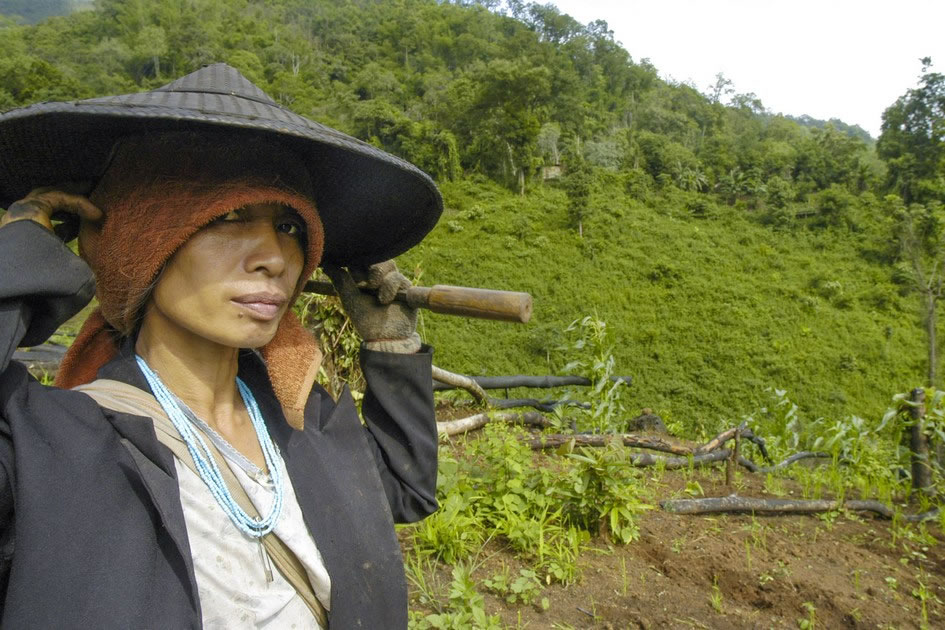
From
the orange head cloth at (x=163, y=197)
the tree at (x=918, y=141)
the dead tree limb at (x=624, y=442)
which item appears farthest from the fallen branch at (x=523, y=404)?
the tree at (x=918, y=141)

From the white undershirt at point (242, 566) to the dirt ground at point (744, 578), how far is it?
4.59 ft

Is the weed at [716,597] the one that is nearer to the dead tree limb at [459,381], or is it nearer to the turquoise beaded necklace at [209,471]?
the turquoise beaded necklace at [209,471]

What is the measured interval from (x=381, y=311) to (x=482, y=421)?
3.98 meters

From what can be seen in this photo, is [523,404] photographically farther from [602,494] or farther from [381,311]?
[381,311]

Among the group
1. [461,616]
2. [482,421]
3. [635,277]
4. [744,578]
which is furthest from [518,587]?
[635,277]

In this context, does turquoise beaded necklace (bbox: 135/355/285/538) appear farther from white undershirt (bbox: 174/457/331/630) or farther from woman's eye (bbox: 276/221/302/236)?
woman's eye (bbox: 276/221/302/236)

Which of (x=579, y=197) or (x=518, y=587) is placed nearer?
(x=518, y=587)

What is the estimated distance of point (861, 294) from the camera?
23.3m

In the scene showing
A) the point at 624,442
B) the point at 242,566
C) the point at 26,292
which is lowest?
the point at 624,442

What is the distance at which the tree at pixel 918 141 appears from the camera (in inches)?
1040

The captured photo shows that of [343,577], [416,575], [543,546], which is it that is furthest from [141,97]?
[543,546]

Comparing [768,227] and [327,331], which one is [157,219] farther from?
[768,227]

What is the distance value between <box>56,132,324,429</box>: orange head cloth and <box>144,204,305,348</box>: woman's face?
0.09 ft

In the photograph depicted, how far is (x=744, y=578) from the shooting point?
271cm
